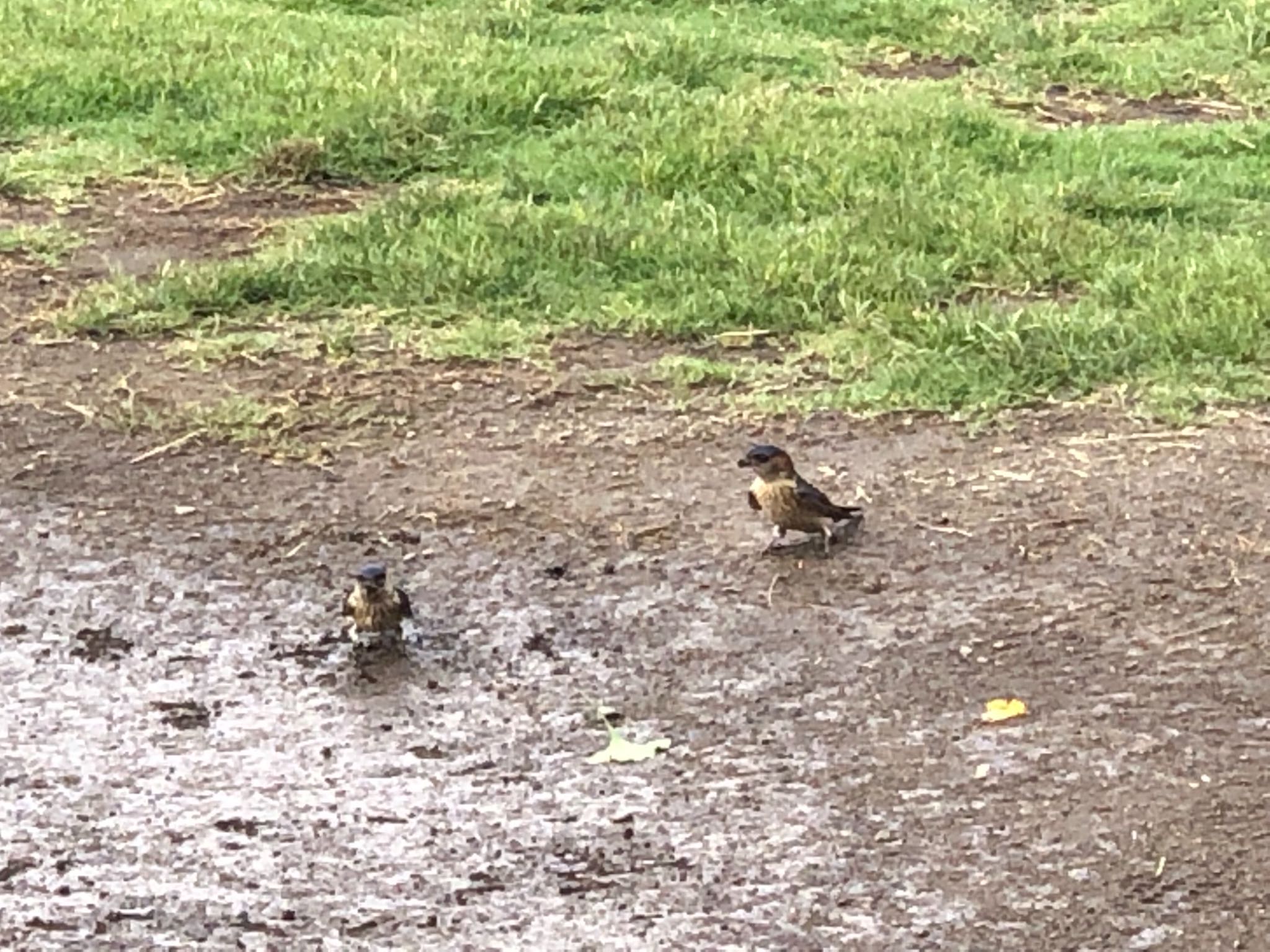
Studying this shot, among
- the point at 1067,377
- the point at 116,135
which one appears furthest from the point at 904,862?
the point at 116,135

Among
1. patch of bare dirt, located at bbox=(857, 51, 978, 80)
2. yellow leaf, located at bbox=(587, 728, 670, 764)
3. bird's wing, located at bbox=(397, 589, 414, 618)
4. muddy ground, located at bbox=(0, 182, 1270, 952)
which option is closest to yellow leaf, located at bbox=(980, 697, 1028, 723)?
muddy ground, located at bbox=(0, 182, 1270, 952)

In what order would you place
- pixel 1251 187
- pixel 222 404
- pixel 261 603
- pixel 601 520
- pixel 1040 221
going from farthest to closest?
pixel 1251 187
pixel 1040 221
pixel 222 404
pixel 601 520
pixel 261 603

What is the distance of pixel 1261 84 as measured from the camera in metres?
8.55

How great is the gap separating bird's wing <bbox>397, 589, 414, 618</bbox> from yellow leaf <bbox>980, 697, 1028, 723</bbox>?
111 cm

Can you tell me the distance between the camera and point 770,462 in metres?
4.69

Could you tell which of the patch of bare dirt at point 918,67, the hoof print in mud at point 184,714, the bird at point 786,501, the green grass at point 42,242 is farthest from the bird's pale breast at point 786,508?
the patch of bare dirt at point 918,67

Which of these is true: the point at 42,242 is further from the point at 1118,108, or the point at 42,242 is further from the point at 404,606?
the point at 1118,108

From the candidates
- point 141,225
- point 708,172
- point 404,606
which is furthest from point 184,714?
point 708,172

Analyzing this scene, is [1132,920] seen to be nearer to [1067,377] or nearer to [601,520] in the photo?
[601,520]

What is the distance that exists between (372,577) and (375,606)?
0.06 m

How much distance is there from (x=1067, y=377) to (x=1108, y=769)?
1894 millimetres

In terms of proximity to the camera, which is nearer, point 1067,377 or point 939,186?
point 1067,377

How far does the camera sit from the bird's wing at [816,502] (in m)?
4.59

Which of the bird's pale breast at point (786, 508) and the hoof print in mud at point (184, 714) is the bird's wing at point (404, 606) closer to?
the hoof print in mud at point (184, 714)
